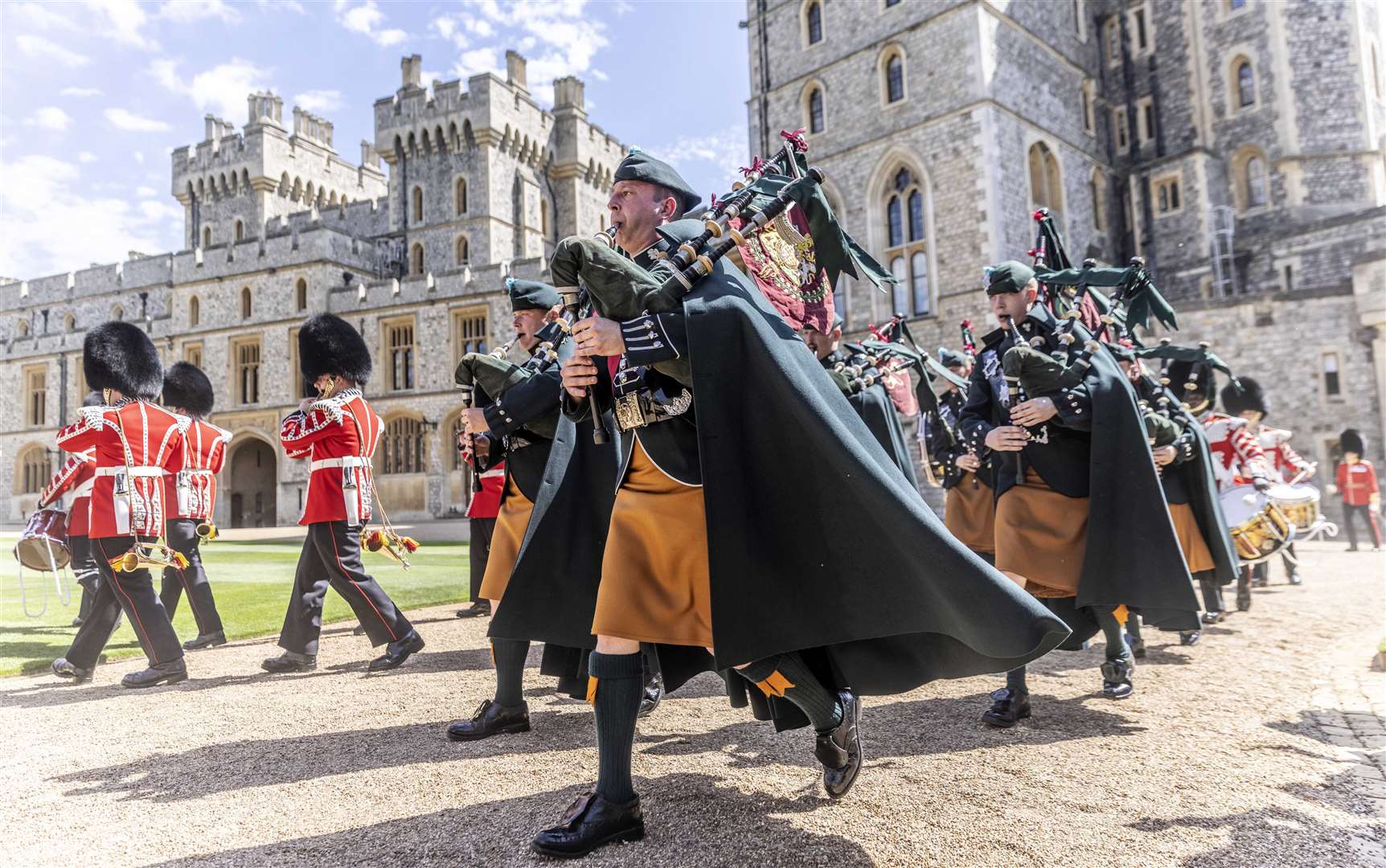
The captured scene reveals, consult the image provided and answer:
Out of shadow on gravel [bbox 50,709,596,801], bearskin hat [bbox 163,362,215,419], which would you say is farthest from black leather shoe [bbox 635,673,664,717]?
bearskin hat [bbox 163,362,215,419]

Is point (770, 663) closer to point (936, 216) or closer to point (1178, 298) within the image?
point (936, 216)

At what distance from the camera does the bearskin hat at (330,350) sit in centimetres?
543

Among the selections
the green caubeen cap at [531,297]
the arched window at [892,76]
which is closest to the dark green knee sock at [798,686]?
the green caubeen cap at [531,297]

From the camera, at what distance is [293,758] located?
3490 mm

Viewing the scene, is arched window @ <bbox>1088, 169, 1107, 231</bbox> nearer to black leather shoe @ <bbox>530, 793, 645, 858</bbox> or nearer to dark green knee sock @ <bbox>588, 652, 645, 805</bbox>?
dark green knee sock @ <bbox>588, 652, 645, 805</bbox>

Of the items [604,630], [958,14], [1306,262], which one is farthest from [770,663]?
[1306,262]

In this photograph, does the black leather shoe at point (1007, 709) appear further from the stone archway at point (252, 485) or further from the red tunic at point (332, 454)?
the stone archway at point (252, 485)

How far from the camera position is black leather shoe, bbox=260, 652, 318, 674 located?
5.29m

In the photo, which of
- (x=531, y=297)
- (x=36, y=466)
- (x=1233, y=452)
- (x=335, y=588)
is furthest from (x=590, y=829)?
(x=36, y=466)

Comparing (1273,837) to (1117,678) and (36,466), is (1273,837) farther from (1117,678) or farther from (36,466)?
(36,466)

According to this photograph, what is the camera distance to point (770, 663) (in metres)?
2.53

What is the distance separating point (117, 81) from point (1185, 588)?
22.6 ft

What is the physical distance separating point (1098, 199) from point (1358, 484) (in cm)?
1408

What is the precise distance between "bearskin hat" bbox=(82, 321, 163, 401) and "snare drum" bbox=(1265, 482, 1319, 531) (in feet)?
31.4
